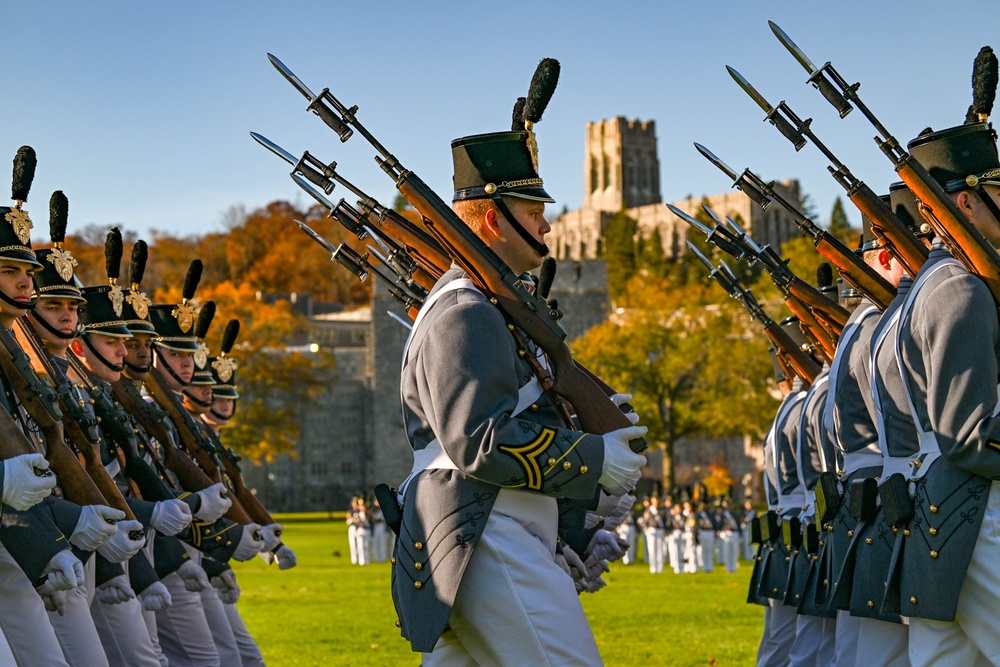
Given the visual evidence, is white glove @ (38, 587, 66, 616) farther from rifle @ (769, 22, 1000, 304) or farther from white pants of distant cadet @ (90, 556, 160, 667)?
rifle @ (769, 22, 1000, 304)

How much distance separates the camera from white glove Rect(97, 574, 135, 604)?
8648 millimetres

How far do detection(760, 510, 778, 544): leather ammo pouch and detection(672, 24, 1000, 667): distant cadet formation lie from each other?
3.11 meters

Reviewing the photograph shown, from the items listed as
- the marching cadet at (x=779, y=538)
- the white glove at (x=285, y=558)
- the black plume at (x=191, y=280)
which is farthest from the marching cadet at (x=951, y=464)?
the black plume at (x=191, y=280)

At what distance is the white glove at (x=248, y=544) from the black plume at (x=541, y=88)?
18.6ft

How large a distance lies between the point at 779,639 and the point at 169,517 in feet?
14.8

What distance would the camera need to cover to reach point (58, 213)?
9.26 metres

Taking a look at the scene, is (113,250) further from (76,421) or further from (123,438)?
(76,421)

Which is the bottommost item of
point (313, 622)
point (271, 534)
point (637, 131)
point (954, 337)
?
point (313, 622)

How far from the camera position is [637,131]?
18450 centimetres

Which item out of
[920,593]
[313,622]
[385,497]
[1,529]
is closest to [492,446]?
[385,497]

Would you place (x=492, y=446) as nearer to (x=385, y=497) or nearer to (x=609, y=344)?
(x=385, y=497)

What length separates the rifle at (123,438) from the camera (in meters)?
9.38

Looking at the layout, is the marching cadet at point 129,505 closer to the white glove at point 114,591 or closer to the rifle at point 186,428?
the white glove at point 114,591

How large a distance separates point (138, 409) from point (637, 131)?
177 m
